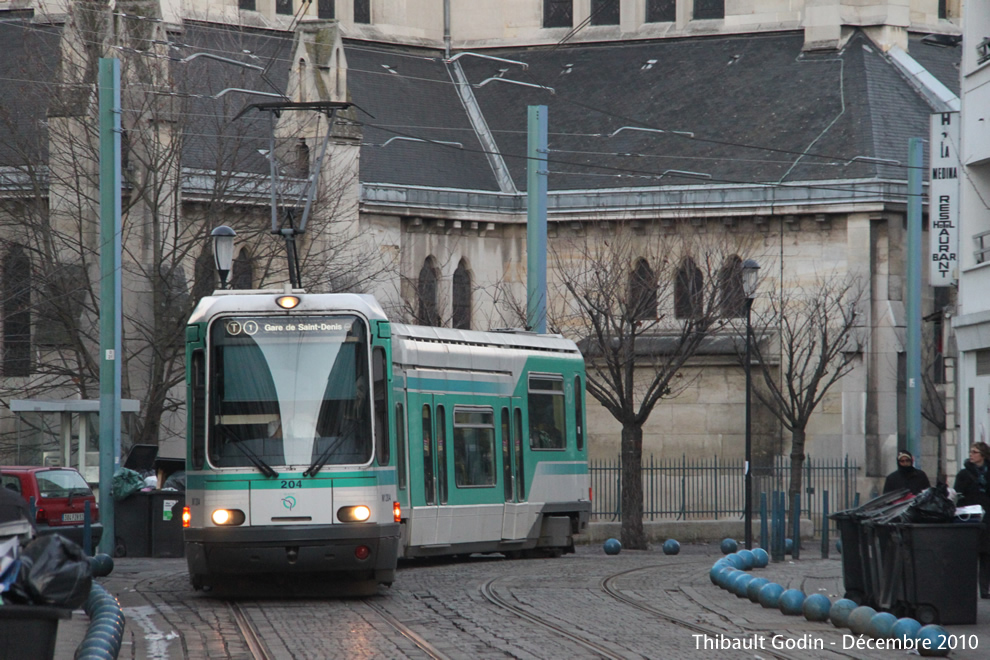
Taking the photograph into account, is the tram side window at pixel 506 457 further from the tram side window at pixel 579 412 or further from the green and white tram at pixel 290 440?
the green and white tram at pixel 290 440

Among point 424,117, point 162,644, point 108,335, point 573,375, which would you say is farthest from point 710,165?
point 162,644

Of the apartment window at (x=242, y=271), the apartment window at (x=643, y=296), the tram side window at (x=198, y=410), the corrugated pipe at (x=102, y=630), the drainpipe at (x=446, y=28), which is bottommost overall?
the corrugated pipe at (x=102, y=630)

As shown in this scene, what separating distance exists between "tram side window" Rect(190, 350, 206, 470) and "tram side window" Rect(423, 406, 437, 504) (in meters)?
4.84

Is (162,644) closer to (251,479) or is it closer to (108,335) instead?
(251,479)

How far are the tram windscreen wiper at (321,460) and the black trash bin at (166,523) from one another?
10.3 m

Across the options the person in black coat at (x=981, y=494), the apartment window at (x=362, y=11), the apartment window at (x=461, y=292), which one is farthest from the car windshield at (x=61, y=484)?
the apartment window at (x=362, y=11)

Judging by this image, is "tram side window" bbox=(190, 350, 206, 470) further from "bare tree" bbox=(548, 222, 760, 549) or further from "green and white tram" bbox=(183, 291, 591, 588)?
"bare tree" bbox=(548, 222, 760, 549)

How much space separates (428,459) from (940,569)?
318 inches

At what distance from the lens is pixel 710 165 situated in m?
44.9

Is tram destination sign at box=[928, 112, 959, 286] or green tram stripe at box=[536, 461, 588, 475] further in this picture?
tram destination sign at box=[928, 112, 959, 286]

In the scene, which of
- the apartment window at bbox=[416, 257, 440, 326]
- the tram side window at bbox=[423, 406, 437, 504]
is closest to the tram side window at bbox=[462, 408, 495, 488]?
the tram side window at bbox=[423, 406, 437, 504]

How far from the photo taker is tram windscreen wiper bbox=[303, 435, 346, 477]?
1619 cm

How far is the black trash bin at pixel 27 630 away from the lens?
30.9 feet

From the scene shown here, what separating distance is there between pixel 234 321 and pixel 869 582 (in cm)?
636
